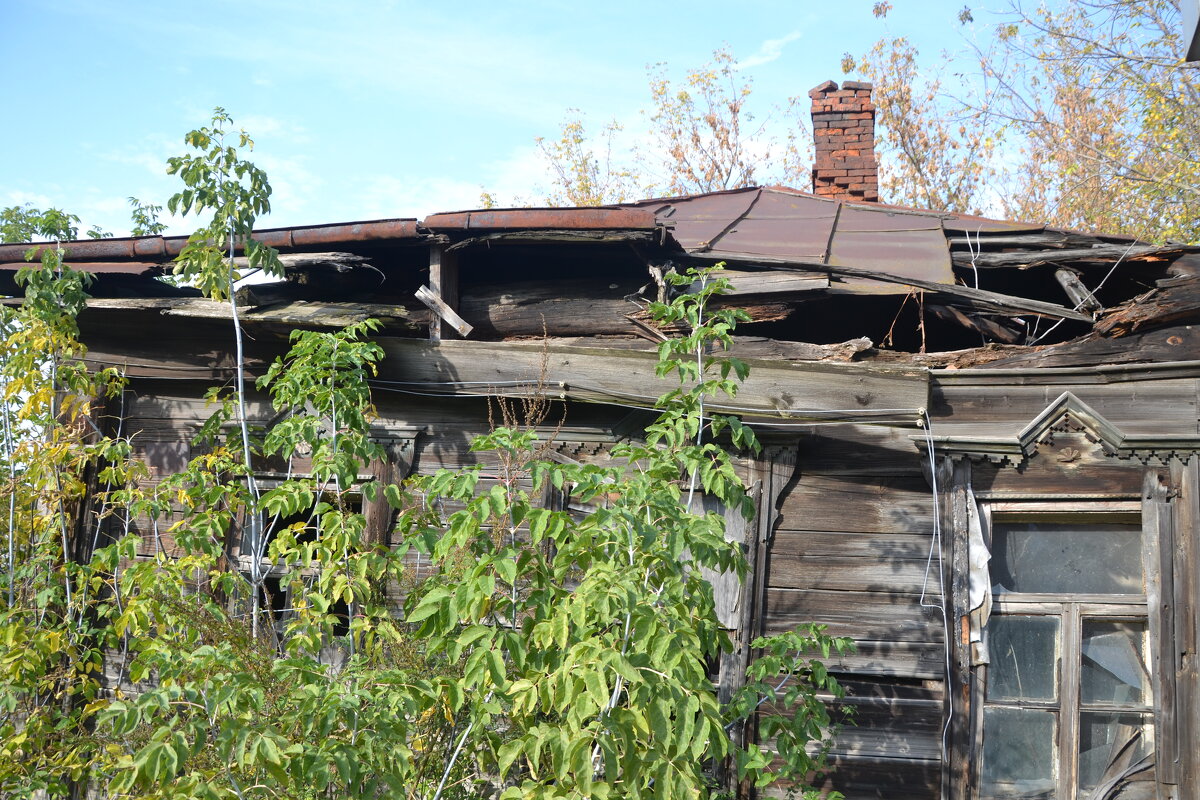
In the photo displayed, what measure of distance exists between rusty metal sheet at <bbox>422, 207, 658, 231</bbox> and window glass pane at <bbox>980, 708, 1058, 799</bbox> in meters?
3.11

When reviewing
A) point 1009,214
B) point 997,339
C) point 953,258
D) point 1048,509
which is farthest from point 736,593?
point 1009,214

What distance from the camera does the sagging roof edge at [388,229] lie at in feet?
16.5

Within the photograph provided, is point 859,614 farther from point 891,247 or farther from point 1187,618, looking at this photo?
point 891,247

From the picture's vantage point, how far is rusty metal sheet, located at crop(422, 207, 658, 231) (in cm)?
500

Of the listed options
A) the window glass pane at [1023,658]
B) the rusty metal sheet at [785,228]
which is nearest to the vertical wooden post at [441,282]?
the rusty metal sheet at [785,228]

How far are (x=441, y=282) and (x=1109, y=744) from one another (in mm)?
4236

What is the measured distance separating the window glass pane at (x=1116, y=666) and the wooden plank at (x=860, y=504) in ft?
3.26

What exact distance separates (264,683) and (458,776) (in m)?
0.83

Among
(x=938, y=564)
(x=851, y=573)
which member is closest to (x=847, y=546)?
(x=851, y=573)

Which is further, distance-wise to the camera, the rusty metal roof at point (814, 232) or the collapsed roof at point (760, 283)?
the rusty metal roof at point (814, 232)

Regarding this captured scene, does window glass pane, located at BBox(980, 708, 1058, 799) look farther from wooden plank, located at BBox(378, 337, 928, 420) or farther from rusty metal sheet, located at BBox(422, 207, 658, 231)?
rusty metal sheet, located at BBox(422, 207, 658, 231)

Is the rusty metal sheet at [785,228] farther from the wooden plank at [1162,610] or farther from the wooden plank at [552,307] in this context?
the wooden plank at [1162,610]

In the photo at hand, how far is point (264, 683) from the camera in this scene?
3.42 meters

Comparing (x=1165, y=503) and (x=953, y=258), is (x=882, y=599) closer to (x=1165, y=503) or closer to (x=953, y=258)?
(x=1165, y=503)
